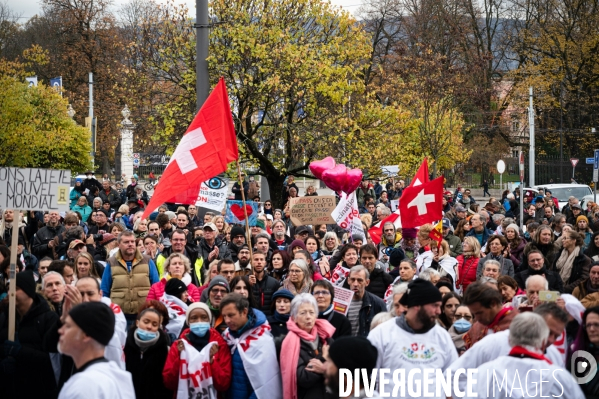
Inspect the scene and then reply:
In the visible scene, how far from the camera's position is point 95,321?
4.23m

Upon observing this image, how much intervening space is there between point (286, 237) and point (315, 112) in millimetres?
8682

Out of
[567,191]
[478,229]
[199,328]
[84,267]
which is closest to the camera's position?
[199,328]

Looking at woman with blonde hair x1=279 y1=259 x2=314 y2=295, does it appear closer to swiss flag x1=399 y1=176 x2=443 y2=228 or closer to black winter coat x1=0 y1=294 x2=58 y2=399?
black winter coat x1=0 y1=294 x2=58 y2=399

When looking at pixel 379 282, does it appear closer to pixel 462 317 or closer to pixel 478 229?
pixel 462 317

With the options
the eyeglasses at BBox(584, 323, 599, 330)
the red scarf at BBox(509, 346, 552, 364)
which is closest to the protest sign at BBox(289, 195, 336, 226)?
the eyeglasses at BBox(584, 323, 599, 330)

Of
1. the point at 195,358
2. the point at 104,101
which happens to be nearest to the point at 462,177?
the point at 104,101

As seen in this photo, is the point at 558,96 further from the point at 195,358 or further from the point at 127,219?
the point at 195,358

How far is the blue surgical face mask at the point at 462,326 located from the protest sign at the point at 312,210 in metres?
7.22

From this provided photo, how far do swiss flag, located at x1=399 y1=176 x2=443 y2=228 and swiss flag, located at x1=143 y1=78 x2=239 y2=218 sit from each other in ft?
9.33

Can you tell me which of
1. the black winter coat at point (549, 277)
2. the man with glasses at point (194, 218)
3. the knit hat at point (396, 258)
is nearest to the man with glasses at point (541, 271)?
the black winter coat at point (549, 277)

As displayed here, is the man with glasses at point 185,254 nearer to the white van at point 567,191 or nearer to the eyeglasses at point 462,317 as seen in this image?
the eyeglasses at point 462,317

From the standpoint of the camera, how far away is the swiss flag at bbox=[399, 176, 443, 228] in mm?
11406

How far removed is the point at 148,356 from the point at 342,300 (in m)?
1.90

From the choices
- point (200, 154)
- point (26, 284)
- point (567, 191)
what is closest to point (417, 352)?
point (26, 284)
